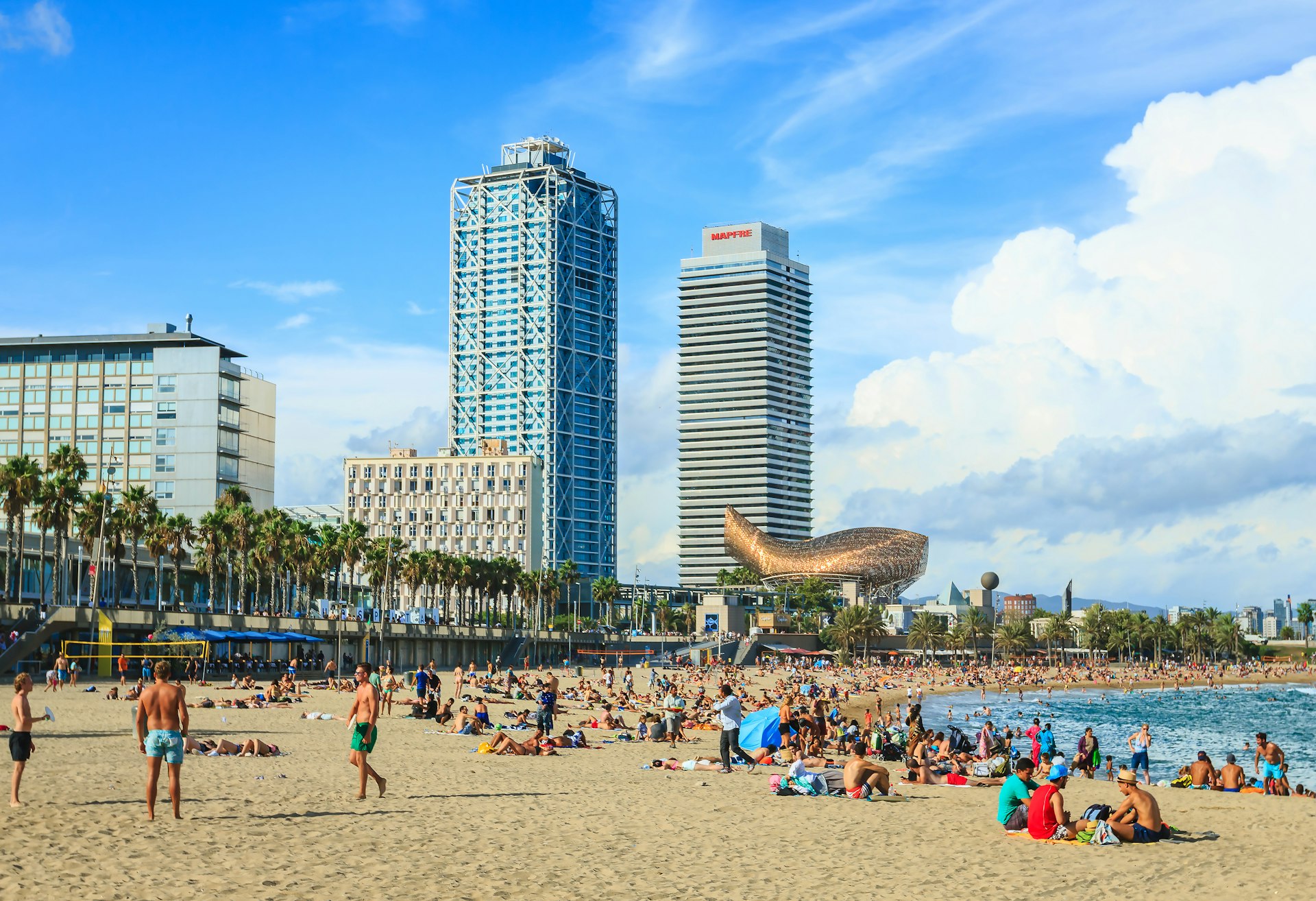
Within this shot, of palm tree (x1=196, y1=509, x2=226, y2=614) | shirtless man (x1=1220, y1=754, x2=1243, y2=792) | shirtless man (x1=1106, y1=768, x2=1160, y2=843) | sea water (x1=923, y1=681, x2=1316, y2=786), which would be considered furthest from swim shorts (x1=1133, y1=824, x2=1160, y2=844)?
palm tree (x1=196, y1=509, x2=226, y2=614)

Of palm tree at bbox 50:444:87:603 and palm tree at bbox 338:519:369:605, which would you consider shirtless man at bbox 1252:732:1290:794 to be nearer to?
palm tree at bbox 50:444:87:603

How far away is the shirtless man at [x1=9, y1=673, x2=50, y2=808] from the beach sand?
0.31 m

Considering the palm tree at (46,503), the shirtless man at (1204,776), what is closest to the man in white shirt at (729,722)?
the shirtless man at (1204,776)

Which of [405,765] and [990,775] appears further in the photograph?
[990,775]

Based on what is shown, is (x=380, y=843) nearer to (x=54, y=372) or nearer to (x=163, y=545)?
(x=163, y=545)

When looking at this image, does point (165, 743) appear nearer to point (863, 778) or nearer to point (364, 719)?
point (364, 719)

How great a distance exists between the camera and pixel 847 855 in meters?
14.1

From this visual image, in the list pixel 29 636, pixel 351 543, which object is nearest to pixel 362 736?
pixel 29 636

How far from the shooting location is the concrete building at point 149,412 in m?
115

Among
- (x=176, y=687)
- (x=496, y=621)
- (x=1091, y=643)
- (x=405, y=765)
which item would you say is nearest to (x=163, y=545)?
(x=405, y=765)

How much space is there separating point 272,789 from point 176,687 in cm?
435

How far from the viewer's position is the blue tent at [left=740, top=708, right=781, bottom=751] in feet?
84.4

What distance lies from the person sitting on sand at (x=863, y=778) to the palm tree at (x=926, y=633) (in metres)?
130

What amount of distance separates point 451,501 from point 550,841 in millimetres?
165937
